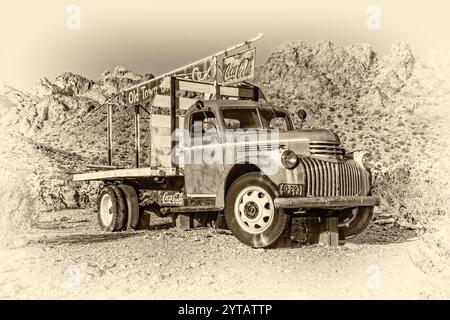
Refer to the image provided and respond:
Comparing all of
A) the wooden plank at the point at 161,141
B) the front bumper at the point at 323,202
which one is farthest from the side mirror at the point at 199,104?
the front bumper at the point at 323,202

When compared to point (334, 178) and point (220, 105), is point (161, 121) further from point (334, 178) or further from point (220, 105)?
point (334, 178)

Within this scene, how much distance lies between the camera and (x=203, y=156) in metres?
8.30

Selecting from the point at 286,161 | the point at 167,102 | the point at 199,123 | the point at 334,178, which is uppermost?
the point at 167,102

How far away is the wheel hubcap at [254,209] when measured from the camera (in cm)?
690

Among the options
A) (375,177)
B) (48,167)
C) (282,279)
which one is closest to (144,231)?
(282,279)

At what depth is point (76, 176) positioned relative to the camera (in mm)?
11758

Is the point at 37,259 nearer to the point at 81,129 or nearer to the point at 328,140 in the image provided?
the point at 328,140

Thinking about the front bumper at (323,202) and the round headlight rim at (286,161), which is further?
the round headlight rim at (286,161)

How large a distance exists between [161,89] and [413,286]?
593cm

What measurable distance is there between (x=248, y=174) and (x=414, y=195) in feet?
20.3

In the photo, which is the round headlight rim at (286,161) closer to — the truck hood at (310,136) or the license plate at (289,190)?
the license plate at (289,190)

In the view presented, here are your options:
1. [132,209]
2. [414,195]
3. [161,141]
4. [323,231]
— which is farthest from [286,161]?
[414,195]

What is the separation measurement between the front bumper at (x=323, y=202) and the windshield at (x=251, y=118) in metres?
1.99

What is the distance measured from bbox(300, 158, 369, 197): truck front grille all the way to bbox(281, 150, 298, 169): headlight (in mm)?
226
